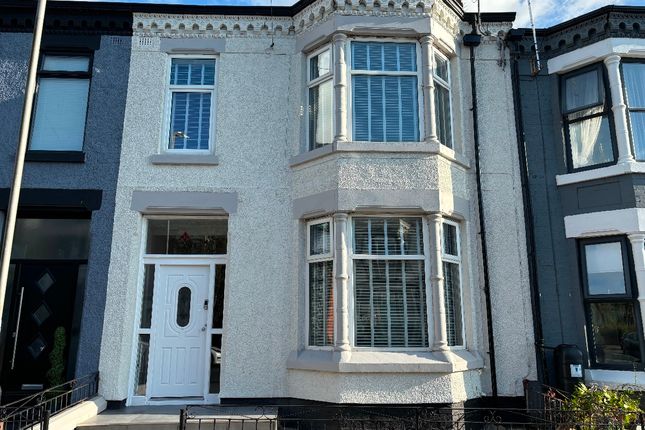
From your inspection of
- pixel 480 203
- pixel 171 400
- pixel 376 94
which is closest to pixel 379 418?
pixel 171 400

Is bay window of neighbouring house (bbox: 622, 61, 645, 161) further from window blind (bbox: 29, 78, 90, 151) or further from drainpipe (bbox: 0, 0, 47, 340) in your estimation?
window blind (bbox: 29, 78, 90, 151)

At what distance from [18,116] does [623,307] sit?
9.94m

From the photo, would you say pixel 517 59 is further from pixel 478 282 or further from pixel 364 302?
pixel 364 302

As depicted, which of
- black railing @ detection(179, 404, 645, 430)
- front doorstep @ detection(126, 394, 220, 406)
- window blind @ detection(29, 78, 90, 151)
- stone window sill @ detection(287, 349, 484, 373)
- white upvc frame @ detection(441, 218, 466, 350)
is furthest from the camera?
window blind @ detection(29, 78, 90, 151)

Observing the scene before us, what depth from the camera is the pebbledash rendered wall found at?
24.3ft

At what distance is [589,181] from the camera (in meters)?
8.04

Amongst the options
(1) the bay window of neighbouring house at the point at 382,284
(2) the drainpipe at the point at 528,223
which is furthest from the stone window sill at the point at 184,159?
(2) the drainpipe at the point at 528,223

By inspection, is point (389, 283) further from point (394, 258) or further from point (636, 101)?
point (636, 101)

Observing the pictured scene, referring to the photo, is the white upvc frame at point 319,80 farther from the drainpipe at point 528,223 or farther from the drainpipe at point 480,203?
the drainpipe at point 528,223

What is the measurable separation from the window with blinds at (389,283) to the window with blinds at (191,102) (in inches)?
122

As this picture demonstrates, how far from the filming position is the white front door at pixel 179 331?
25.3 feet

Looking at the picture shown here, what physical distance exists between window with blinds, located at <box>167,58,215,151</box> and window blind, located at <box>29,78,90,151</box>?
147 centimetres

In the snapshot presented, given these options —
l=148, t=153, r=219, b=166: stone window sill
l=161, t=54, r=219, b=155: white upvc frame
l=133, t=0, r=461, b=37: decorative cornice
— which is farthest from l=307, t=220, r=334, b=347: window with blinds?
l=133, t=0, r=461, b=37: decorative cornice

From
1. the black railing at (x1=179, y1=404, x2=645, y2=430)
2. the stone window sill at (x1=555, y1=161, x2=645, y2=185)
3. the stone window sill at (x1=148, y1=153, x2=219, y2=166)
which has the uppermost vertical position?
the stone window sill at (x1=148, y1=153, x2=219, y2=166)
